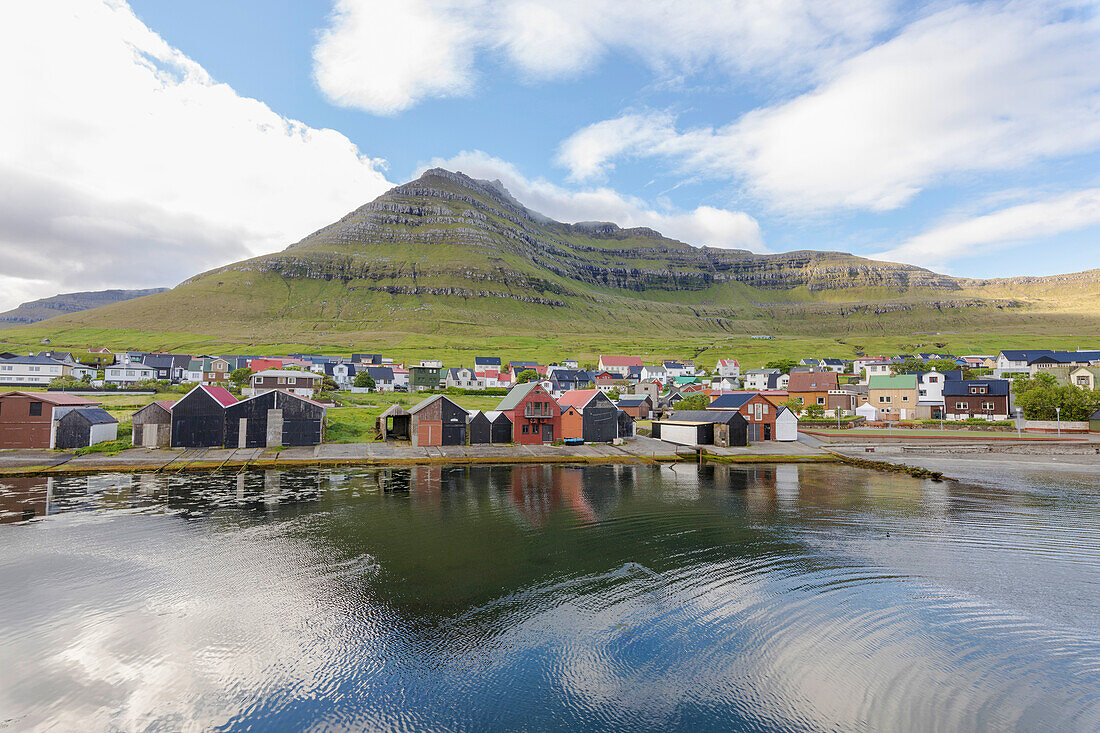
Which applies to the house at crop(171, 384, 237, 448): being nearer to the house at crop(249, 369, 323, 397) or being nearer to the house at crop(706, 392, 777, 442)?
the house at crop(249, 369, 323, 397)

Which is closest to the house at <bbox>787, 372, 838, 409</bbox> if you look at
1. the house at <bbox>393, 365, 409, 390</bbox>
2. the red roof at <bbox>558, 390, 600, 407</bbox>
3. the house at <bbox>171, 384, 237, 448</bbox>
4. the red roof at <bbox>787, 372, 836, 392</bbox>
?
the red roof at <bbox>787, 372, 836, 392</bbox>

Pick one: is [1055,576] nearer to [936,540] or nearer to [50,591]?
[936,540]

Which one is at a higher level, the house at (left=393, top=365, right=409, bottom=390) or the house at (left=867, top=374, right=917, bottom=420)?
the house at (left=393, top=365, right=409, bottom=390)

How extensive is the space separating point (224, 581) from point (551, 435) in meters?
38.8

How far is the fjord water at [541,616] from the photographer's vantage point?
12.7m

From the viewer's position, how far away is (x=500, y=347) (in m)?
170

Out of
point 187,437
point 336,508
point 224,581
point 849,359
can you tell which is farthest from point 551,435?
point 849,359

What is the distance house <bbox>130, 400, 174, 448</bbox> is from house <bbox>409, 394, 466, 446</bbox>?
2108 cm

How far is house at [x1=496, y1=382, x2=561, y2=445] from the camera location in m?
54.6

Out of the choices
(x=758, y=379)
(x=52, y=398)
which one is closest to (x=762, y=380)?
(x=758, y=379)

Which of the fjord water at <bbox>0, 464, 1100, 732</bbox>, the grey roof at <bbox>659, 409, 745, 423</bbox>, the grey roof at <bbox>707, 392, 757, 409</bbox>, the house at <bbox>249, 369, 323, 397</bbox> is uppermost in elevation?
the house at <bbox>249, 369, 323, 397</bbox>

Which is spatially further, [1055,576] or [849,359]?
[849,359]

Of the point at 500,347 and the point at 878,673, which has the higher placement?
the point at 500,347

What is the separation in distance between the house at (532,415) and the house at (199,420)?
2644cm
